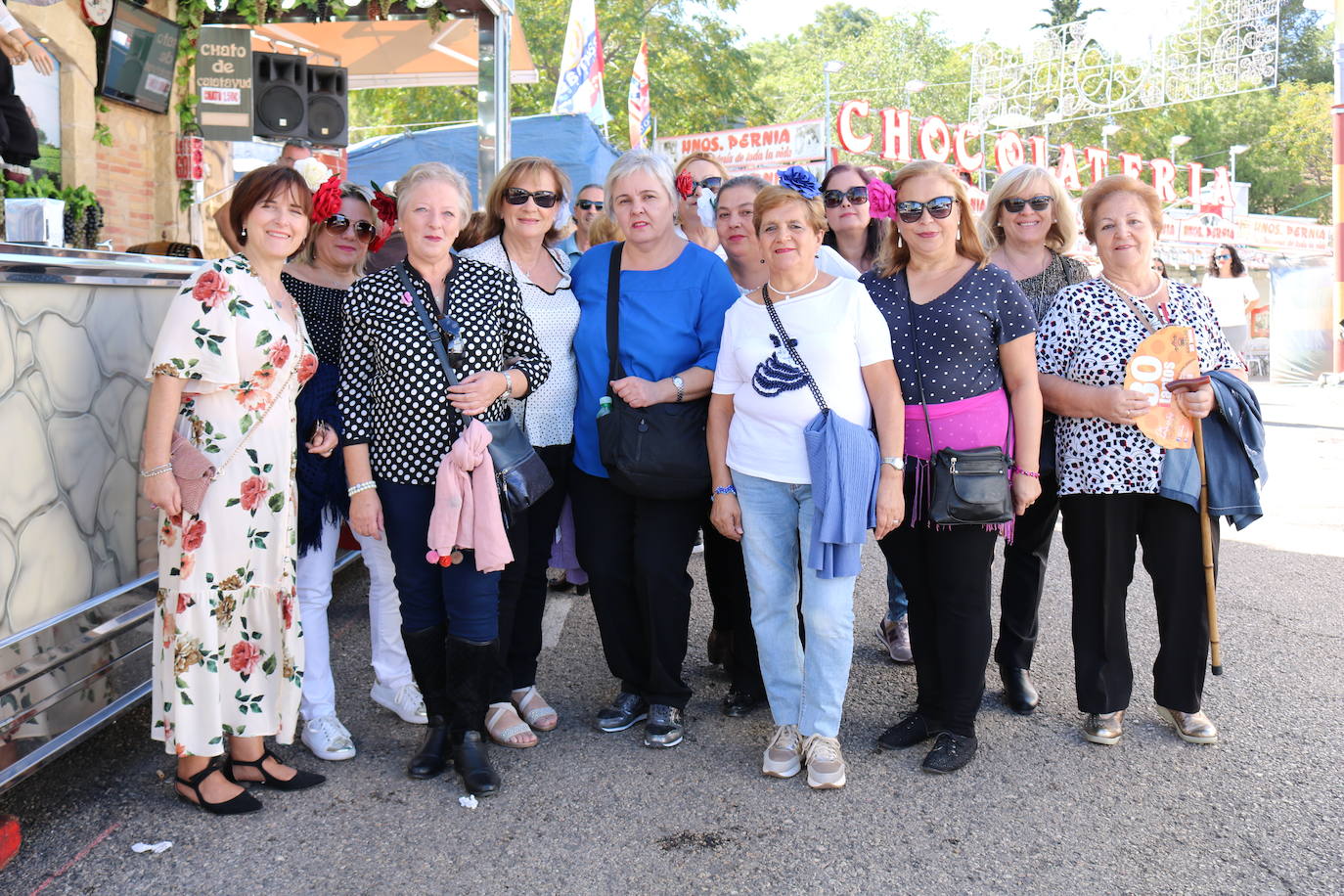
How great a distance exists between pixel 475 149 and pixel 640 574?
11.8m

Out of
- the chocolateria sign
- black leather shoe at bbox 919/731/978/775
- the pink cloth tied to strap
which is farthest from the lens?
the chocolateria sign

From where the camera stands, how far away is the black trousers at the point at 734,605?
13.3 ft

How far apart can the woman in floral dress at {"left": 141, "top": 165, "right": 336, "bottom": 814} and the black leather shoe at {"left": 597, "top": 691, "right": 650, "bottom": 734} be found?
1103mm

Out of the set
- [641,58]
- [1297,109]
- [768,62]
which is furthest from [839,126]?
[768,62]

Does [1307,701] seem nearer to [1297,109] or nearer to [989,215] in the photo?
[989,215]

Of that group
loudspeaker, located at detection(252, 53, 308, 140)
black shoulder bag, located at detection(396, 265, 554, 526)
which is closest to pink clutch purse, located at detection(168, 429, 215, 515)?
black shoulder bag, located at detection(396, 265, 554, 526)

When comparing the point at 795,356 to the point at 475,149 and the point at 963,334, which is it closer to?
the point at 963,334

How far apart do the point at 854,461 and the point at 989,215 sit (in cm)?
161

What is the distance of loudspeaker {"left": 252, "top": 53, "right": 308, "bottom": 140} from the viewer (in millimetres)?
8898

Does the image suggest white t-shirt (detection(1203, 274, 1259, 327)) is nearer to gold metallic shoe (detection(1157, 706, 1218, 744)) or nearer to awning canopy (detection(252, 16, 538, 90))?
awning canopy (detection(252, 16, 538, 90))

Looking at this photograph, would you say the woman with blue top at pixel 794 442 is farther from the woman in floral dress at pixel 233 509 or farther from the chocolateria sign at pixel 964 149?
the chocolateria sign at pixel 964 149

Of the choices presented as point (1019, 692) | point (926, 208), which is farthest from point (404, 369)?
point (1019, 692)

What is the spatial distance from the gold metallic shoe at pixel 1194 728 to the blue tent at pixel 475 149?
1011cm

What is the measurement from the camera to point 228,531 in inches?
125
